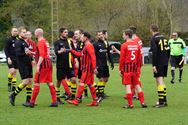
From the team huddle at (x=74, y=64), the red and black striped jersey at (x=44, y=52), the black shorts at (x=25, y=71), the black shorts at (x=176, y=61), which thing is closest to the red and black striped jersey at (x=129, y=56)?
the team huddle at (x=74, y=64)

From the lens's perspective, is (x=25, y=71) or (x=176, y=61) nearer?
(x=25, y=71)

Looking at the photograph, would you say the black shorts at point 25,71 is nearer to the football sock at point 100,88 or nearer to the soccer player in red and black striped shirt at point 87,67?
the soccer player in red and black striped shirt at point 87,67

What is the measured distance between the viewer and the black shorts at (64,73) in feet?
51.7

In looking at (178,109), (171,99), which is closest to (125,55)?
(178,109)

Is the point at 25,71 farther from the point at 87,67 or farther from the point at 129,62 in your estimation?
the point at 129,62

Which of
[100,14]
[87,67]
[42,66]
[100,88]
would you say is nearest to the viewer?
[42,66]

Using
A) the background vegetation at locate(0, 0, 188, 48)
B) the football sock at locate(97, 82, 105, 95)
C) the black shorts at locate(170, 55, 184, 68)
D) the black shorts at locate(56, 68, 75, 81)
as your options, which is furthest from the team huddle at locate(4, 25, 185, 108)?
the background vegetation at locate(0, 0, 188, 48)

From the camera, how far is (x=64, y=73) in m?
15.9

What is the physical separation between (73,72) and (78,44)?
54.6 inches

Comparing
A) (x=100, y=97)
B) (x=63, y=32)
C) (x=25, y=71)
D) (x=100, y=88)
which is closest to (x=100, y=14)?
(x=100, y=88)

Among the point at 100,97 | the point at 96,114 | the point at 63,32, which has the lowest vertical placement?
the point at 100,97

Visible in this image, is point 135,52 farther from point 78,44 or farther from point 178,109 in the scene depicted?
point 78,44

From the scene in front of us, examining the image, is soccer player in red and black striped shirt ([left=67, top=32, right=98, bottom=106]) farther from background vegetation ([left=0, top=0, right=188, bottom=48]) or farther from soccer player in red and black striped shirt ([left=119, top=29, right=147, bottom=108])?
background vegetation ([left=0, top=0, right=188, bottom=48])

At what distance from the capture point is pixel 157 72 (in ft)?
48.5
